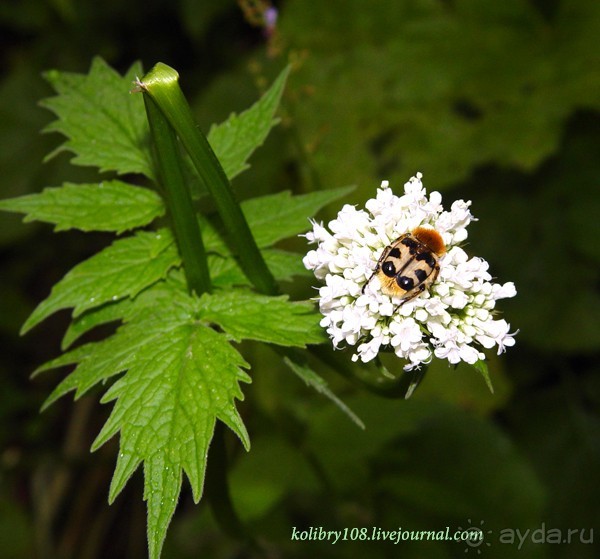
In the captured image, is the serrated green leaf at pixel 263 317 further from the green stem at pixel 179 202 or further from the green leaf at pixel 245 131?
the green leaf at pixel 245 131

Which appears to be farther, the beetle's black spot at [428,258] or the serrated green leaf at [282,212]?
the serrated green leaf at [282,212]

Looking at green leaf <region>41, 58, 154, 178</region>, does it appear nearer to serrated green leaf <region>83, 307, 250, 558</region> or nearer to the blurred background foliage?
serrated green leaf <region>83, 307, 250, 558</region>

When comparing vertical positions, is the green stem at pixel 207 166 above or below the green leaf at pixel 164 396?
above

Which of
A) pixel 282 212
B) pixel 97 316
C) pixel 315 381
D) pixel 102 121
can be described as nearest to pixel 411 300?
pixel 315 381

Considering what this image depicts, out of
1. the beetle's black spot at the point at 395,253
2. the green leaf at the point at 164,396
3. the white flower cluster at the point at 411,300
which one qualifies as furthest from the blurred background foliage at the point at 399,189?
the beetle's black spot at the point at 395,253

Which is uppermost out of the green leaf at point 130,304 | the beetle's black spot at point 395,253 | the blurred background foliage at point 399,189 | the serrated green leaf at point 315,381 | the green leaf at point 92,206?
the green leaf at point 92,206

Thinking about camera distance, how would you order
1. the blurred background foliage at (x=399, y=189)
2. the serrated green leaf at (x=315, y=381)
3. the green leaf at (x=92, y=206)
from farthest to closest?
1. the blurred background foliage at (x=399, y=189)
2. the green leaf at (x=92, y=206)
3. the serrated green leaf at (x=315, y=381)

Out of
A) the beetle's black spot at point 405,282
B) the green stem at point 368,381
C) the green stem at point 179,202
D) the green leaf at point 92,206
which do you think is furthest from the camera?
the green leaf at point 92,206
